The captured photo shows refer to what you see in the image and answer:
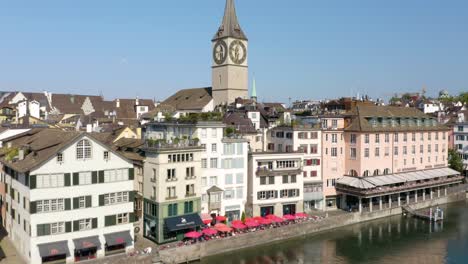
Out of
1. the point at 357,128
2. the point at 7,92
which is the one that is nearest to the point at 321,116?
the point at 357,128

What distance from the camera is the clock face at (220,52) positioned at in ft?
412

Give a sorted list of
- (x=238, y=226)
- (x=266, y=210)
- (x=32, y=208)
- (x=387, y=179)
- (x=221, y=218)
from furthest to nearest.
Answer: (x=387, y=179) < (x=266, y=210) < (x=221, y=218) < (x=238, y=226) < (x=32, y=208)

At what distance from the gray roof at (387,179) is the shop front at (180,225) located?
97.1 feet

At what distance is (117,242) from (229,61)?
7996 centimetres

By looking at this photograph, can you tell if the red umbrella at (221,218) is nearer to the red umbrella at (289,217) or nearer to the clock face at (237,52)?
the red umbrella at (289,217)

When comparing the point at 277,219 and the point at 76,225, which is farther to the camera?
the point at 277,219

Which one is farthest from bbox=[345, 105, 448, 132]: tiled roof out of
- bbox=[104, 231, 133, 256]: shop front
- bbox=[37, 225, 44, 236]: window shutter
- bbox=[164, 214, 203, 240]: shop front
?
bbox=[37, 225, 44, 236]: window shutter

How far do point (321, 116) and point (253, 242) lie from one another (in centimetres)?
2795

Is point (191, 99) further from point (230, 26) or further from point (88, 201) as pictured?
point (88, 201)

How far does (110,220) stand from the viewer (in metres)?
51.3

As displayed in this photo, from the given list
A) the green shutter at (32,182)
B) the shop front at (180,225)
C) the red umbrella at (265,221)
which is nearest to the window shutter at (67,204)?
the green shutter at (32,182)

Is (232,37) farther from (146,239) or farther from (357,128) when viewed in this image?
(146,239)

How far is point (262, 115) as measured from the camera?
90.4 m

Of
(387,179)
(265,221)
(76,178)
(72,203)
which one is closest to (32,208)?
(72,203)
